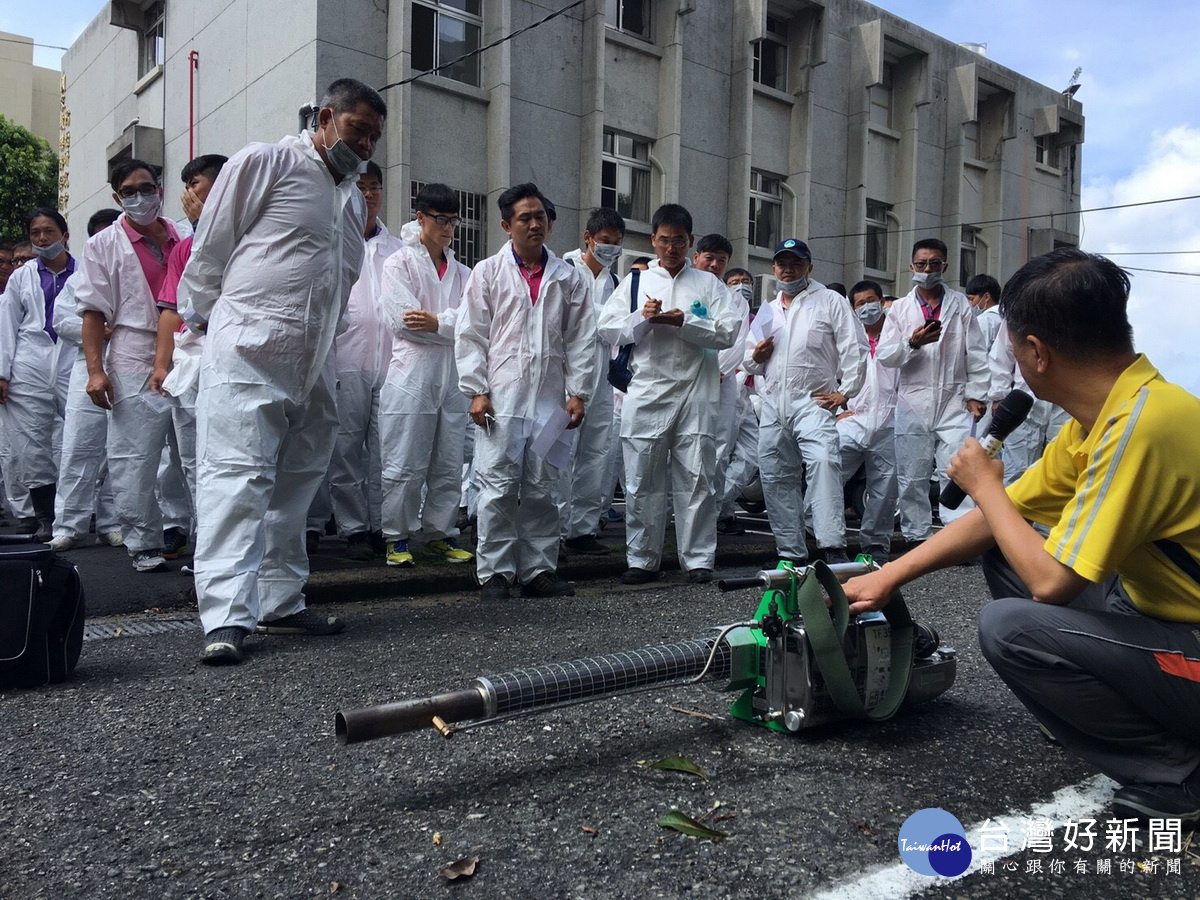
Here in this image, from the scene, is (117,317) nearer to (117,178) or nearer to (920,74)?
(117,178)

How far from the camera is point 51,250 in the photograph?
7555 mm

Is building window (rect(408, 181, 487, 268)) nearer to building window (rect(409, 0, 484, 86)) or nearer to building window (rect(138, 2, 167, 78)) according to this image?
building window (rect(409, 0, 484, 86))

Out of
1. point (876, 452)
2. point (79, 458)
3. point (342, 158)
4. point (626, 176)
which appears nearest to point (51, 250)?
point (79, 458)

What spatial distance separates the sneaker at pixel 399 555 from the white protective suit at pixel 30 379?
130 inches

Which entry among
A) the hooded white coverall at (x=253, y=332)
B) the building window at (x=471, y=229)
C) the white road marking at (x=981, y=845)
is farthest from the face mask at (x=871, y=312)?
the building window at (x=471, y=229)

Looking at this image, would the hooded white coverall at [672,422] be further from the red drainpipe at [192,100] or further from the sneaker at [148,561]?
the red drainpipe at [192,100]

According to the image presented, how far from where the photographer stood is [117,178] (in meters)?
5.67

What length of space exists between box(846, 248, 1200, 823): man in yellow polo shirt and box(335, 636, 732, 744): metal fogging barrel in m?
0.76

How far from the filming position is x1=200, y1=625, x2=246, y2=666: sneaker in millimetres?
3600

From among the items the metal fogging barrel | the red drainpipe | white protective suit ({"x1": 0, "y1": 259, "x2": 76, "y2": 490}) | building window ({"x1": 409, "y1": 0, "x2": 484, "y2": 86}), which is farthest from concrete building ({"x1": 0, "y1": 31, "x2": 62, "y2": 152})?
the metal fogging barrel

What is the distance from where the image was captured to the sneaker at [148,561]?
564 centimetres

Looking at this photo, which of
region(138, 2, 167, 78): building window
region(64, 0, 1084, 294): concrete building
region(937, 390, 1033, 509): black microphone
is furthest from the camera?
region(138, 2, 167, 78): building window

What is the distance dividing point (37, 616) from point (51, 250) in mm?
5271

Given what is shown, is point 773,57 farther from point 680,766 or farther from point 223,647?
point 680,766
